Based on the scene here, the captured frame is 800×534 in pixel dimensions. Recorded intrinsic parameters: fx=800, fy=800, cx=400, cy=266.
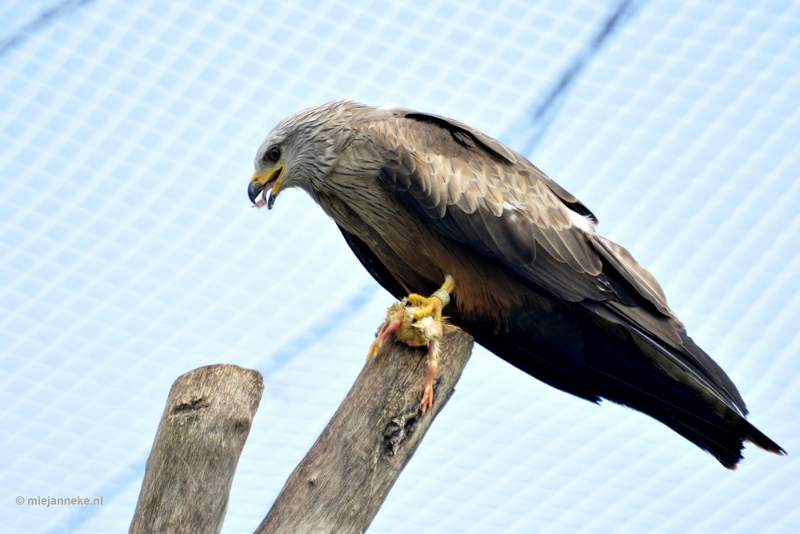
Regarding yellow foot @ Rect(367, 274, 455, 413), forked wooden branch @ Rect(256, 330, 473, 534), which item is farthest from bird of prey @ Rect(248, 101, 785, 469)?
forked wooden branch @ Rect(256, 330, 473, 534)

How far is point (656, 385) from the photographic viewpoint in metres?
4.03

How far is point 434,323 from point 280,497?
3.13ft

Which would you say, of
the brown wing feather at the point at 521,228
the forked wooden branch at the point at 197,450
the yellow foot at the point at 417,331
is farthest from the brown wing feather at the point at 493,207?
the forked wooden branch at the point at 197,450

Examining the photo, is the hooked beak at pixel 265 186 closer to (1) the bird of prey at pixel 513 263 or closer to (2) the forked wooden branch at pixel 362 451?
(1) the bird of prey at pixel 513 263

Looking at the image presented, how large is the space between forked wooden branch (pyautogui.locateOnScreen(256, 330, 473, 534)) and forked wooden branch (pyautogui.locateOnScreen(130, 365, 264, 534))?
220mm

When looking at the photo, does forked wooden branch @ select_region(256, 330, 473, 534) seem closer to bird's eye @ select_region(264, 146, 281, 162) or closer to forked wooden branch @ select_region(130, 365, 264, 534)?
forked wooden branch @ select_region(130, 365, 264, 534)

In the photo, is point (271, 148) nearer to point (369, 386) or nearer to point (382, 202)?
point (382, 202)

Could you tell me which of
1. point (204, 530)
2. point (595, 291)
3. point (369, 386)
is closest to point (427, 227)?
point (595, 291)

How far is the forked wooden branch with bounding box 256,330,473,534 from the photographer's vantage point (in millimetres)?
2730

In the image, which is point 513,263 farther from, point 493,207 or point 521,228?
point 493,207

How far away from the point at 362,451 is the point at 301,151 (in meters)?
2.09

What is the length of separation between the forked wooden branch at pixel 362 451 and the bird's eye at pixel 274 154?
1.85 m

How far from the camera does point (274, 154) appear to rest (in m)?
4.66

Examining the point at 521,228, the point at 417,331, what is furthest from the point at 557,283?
the point at 417,331
